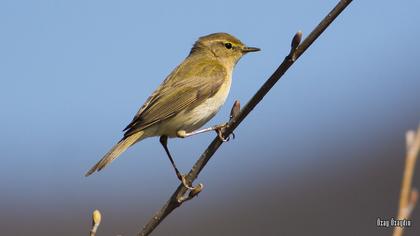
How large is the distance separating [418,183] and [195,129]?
4.35m

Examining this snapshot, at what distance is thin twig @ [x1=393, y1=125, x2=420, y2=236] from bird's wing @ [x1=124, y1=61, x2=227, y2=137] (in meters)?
3.93

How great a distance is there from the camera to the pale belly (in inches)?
234

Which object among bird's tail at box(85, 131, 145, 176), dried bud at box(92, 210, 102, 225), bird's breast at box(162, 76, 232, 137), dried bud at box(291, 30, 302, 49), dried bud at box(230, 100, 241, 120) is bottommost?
bird's tail at box(85, 131, 145, 176)

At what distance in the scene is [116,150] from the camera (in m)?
5.27

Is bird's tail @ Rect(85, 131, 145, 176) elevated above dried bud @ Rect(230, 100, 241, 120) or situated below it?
below

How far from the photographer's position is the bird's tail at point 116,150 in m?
4.93

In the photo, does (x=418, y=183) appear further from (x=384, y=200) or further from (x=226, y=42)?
(x=226, y=42)

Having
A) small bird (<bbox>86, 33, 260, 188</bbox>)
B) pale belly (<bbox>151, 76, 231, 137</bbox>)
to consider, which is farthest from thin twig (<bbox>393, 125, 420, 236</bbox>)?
pale belly (<bbox>151, 76, 231, 137</bbox>)

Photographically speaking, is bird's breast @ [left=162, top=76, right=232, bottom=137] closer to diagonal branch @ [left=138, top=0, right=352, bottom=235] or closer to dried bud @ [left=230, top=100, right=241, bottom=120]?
dried bud @ [left=230, top=100, right=241, bottom=120]

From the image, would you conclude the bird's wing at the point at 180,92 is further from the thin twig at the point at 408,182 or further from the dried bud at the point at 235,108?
the thin twig at the point at 408,182

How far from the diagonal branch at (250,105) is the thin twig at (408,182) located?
3.18ft

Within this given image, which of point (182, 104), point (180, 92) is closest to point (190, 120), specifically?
point (182, 104)

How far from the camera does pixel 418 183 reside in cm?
929

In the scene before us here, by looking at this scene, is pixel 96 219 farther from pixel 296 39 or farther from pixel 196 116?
pixel 196 116
